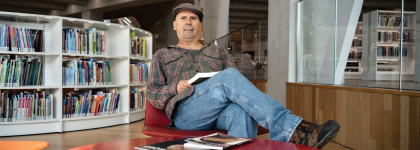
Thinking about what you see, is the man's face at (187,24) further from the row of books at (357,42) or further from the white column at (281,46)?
the white column at (281,46)

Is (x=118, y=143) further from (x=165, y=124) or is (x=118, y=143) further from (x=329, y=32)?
(x=329, y=32)

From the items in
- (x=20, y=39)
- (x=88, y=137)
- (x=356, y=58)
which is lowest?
(x=88, y=137)

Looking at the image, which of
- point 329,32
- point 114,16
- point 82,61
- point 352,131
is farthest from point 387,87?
point 114,16

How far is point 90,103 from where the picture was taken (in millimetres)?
4594

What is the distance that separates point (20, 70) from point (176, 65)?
8.70 ft

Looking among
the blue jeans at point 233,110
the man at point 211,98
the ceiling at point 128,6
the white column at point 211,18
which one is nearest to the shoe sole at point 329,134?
the man at point 211,98

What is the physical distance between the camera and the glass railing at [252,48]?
6534 mm

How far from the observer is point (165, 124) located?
2135mm

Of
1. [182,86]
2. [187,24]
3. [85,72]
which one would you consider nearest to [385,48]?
[187,24]

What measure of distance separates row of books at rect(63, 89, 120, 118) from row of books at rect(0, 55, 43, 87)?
407 mm

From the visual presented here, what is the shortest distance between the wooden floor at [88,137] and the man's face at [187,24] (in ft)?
5.88

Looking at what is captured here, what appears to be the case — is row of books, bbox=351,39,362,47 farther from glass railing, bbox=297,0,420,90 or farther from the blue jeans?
the blue jeans

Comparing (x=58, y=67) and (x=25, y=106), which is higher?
(x=58, y=67)

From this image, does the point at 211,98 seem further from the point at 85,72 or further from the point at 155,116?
the point at 85,72
